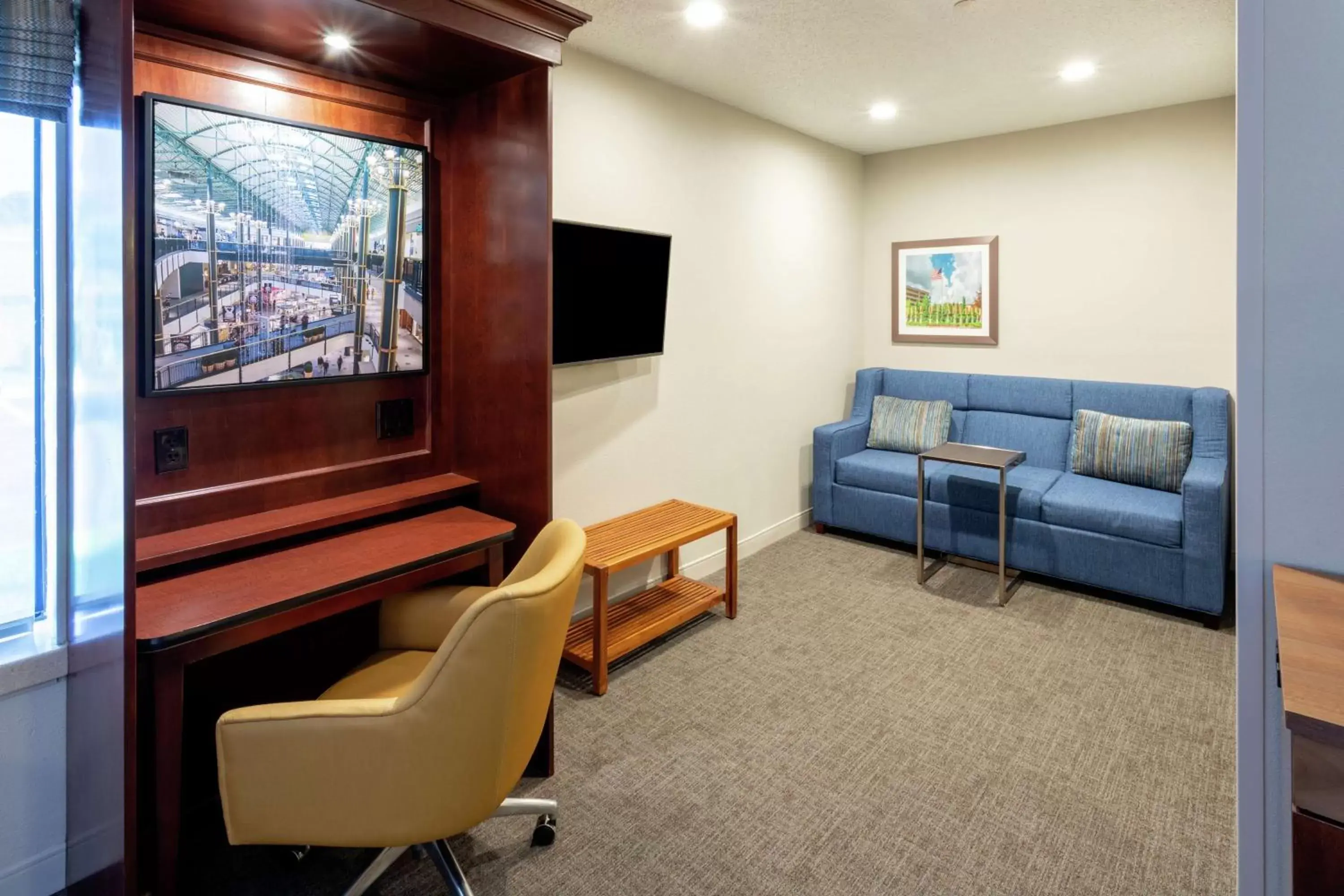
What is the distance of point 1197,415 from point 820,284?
7.29 feet

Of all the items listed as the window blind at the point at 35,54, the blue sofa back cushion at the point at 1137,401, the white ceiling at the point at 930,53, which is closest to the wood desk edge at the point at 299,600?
the window blind at the point at 35,54

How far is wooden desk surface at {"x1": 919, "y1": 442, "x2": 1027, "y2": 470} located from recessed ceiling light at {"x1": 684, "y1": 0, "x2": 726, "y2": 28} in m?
2.23

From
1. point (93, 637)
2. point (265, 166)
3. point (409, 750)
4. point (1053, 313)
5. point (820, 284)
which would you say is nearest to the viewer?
point (409, 750)

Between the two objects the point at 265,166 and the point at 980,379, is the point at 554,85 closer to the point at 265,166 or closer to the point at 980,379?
the point at 265,166

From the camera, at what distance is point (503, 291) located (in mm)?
2357

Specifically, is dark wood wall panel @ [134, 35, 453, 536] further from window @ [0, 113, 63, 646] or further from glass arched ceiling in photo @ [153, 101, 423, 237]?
window @ [0, 113, 63, 646]

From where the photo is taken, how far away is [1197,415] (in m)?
3.90

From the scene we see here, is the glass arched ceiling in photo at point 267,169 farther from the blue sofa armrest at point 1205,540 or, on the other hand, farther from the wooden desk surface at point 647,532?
the blue sofa armrest at point 1205,540

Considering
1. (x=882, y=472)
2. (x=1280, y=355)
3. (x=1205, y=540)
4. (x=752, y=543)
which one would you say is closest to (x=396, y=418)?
(x=1280, y=355)

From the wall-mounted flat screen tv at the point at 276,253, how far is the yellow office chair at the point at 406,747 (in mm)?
995

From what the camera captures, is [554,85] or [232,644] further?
[554,85]

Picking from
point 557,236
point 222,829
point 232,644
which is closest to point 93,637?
point 232,644

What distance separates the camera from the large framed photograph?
4.81m

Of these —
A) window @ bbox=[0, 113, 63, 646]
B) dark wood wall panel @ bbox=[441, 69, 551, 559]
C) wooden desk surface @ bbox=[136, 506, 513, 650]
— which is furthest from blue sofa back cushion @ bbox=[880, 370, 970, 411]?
window @ bbox=[0, 113, 63, 646]
